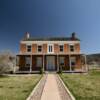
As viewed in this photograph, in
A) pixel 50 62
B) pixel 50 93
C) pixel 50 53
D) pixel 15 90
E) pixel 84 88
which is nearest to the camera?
pixel 50 93

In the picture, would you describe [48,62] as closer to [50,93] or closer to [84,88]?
[84,88]

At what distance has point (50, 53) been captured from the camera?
113 ft

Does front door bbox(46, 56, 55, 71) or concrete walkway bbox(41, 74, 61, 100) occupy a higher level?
front door bbox(46, 56, 55, 71)

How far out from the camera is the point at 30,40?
1396 inches

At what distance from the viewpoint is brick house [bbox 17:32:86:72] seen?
34438 mm

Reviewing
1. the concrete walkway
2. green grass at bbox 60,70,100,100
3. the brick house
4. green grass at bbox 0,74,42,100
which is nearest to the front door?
the brick house

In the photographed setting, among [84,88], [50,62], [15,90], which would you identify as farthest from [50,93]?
[50,62]

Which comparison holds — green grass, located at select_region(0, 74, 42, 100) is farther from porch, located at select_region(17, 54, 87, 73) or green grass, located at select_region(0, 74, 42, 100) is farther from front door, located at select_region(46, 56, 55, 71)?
front door, located at select_region(46, 56, 55, 71)

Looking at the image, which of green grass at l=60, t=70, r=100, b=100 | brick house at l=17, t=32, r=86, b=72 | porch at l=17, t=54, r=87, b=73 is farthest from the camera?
porch at l=17, t=54, r=87, b=73

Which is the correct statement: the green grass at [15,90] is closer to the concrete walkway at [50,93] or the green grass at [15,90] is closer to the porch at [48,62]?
the concrete walkway at [50,93]

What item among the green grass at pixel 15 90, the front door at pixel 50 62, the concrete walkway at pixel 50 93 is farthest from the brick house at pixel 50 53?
the concrete walkway at pixel 50 93

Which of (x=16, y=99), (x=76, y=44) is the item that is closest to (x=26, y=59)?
(x=76, y=44)

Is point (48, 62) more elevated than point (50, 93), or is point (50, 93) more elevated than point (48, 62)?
point (48, 62)

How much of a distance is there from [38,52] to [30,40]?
302 centimetres
